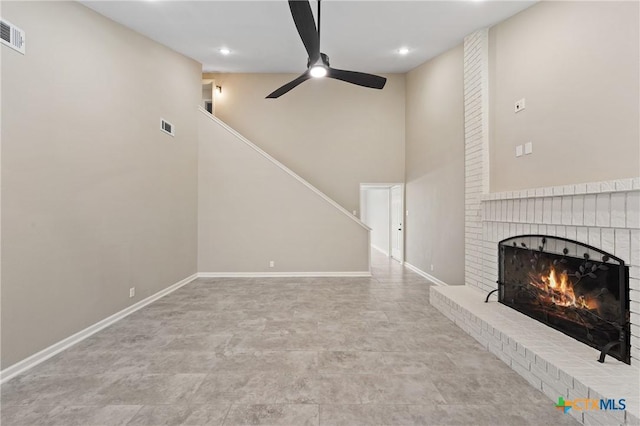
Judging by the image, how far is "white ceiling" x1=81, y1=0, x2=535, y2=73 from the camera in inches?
130

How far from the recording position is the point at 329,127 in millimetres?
6141

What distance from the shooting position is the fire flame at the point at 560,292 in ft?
7.39

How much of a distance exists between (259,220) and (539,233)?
14.1ft

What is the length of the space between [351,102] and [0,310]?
620 centimetres

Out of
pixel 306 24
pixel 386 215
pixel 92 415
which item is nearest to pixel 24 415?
pixel 92 415

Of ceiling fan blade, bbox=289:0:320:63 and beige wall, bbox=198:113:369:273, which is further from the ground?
ceiling fan blade, bbox=289:0:320:63

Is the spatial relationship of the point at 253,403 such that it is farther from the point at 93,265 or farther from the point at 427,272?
the point at 427,272

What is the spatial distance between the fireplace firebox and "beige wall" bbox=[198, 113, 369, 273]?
104 inches

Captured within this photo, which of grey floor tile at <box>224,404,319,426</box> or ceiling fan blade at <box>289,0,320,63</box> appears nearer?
grey floor tile at <box>224,404,319,426</box>

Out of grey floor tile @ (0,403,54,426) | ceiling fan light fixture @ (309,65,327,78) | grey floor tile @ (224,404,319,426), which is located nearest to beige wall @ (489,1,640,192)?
ceiling fan light fixture @ (309,65,327,78)

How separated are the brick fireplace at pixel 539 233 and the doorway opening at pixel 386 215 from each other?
97.6 inches

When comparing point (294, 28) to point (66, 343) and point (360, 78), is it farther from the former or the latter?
point (66, 343)

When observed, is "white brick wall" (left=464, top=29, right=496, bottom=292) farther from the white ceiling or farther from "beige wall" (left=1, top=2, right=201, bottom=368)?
"beige wall" (left=1, top=2, right=201, bottom=368)
